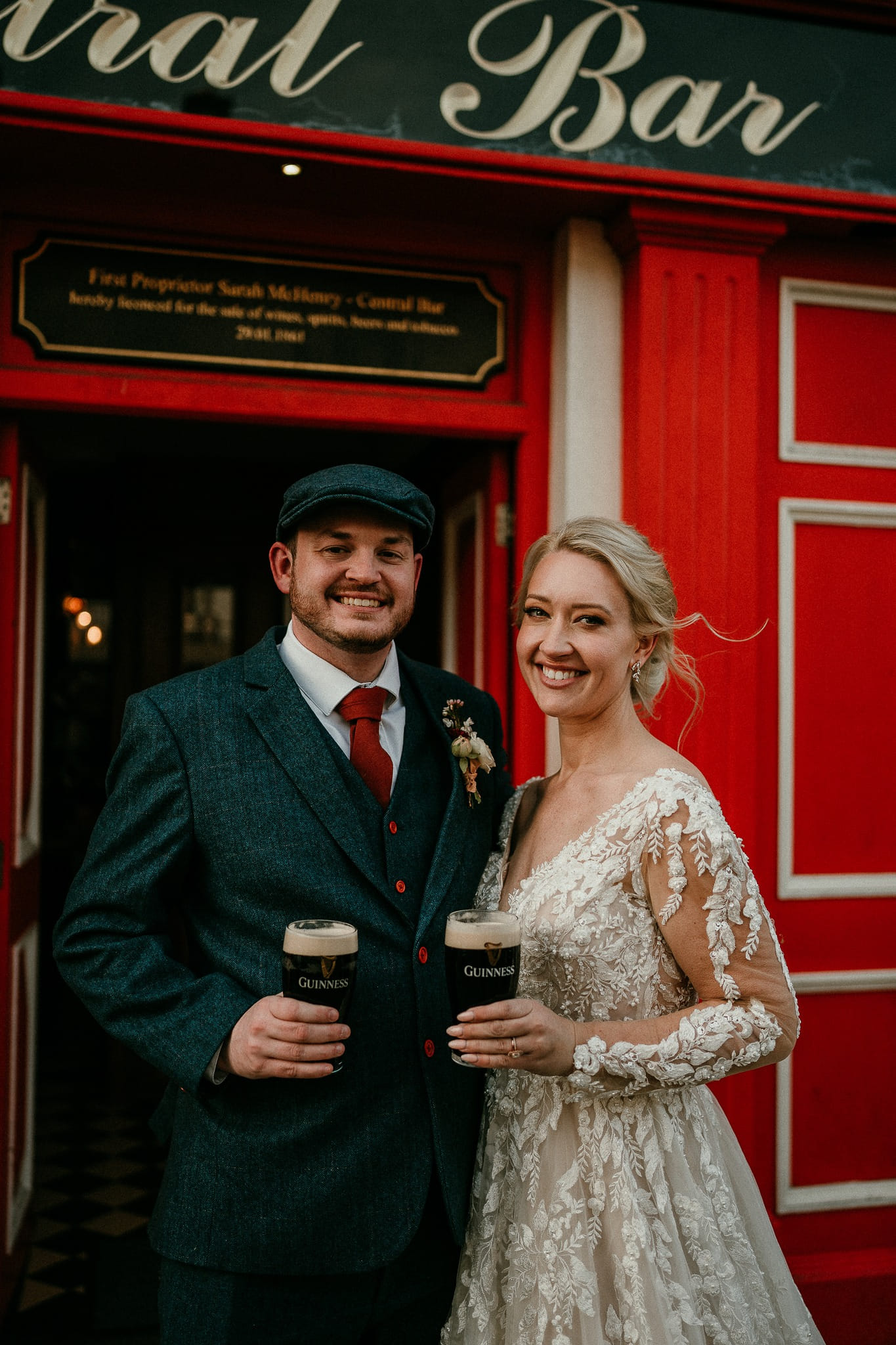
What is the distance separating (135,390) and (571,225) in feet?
4.41

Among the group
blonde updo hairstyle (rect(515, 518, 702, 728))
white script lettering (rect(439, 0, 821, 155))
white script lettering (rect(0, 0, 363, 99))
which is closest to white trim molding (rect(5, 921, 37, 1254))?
blonde updo hairstyle (rect(515, 518, 702, 728))

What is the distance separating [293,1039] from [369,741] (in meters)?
0.58

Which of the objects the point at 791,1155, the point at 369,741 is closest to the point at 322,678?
the point at 369,741

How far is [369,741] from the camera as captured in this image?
1.93 meters

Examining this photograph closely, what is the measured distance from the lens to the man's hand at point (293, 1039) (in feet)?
4.97

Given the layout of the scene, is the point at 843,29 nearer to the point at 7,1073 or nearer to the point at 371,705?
the point at 371,705

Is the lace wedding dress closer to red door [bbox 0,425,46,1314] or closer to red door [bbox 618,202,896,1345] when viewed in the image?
red door [bbox 618,202,896,1345]

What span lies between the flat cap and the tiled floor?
2613 millimetres

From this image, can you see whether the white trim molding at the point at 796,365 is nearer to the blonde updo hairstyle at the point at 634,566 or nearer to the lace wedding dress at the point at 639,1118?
the blonde updo hairstyle at the point at 634,566

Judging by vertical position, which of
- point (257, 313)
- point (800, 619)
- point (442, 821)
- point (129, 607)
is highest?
point (257, 313)

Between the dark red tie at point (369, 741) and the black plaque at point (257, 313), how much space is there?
137 centimetres

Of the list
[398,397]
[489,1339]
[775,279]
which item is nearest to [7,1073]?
[489,1339]

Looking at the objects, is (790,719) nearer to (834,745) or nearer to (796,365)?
(834,745)

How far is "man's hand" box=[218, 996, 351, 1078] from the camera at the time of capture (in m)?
1.51
